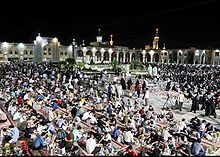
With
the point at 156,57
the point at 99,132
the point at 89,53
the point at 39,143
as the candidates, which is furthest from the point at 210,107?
the point at 156,57

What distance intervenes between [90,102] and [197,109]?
694 cm

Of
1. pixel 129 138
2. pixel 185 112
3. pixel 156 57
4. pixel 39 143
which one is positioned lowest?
pixel 185 112

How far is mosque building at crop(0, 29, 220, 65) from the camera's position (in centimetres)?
6988

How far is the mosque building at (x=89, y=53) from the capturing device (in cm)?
6988

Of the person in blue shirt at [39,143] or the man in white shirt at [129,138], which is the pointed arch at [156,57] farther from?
the person in blue shirt at [39,143]

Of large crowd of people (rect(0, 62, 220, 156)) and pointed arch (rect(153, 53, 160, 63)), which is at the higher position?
pointed arch (rect(153, 53, 160, 63))

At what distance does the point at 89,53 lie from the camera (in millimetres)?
84312

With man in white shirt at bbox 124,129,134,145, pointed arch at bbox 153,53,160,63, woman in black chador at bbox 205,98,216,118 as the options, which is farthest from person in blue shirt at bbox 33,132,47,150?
pointed arch at bbox 153,53,160,63

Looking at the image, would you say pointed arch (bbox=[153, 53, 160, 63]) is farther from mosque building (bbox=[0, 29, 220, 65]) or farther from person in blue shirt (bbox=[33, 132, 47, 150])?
person in blue shirt (bbox=[33, 132, 47, 150])

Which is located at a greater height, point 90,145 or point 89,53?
point 89,53

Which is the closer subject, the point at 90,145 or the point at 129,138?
the point at 90,145

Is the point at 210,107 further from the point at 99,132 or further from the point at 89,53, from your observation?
the point at 89,53

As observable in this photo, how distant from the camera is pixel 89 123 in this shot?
12.1 meters

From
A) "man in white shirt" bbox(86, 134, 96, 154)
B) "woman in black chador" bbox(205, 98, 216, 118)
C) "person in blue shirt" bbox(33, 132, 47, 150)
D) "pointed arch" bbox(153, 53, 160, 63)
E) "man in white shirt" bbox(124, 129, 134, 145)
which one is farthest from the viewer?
"pointed arch" bbox(153, 53, 160, 63)
